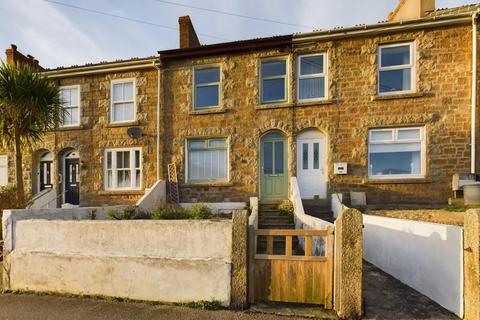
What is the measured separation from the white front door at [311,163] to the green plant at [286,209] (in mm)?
1126

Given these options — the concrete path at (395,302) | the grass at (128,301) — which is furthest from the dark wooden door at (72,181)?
the concrete path at (395,302)

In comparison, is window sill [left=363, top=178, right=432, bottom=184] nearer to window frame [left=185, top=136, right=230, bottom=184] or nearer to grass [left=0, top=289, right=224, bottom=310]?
window frame [left=185, top=136, right=230, bottom=184]

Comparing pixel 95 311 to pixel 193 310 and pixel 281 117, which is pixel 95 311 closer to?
pixel 193 310

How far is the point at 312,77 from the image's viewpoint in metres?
9.93

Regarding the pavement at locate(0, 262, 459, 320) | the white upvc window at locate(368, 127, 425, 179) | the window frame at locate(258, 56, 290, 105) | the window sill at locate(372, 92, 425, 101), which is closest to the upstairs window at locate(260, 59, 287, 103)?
the window frame at locate(258, 56, 290, 105)

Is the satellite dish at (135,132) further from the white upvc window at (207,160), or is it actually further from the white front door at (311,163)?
the white front door at (311,163)

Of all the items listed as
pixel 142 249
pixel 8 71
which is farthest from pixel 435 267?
pixel 8 71

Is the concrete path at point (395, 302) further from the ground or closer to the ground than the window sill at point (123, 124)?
closer to the ground

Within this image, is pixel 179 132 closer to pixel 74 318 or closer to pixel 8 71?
pixel 8 71

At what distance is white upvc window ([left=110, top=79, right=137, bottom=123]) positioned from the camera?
11461 millimetres

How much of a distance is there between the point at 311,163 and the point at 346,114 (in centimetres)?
219

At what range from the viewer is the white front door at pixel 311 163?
9.77 m

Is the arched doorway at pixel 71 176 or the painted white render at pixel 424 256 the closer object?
the painted white render at pixel 424 256

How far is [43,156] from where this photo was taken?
488 inches
